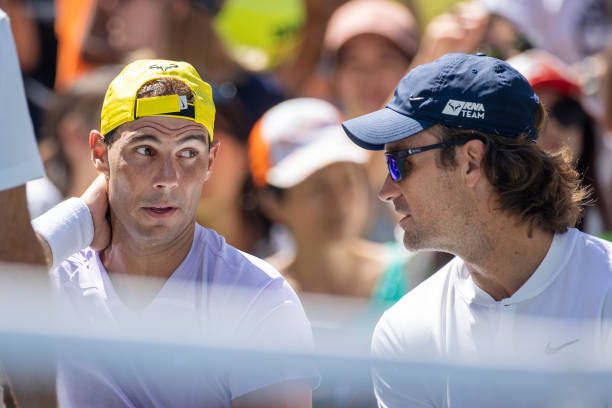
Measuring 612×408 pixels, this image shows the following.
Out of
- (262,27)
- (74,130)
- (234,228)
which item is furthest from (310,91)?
(74,130)

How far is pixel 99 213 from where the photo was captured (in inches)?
138

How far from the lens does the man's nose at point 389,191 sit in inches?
137

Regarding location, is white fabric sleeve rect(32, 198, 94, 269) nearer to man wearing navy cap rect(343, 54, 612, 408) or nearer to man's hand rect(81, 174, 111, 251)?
man's hand rect(81, 174, 111, 251)

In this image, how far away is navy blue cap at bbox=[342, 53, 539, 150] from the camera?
343 cm

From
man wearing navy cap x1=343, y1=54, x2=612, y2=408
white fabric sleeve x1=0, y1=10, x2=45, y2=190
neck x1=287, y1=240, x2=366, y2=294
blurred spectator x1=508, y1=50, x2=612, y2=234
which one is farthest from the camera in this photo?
neck x1=287, y1=240, x2=366, y2=294

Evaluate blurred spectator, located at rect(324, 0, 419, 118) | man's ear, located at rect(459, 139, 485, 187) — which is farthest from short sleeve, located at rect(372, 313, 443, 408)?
blurred spectator, located at rect(324, 0, 419, 118)

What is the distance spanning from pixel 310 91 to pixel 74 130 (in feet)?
3.87

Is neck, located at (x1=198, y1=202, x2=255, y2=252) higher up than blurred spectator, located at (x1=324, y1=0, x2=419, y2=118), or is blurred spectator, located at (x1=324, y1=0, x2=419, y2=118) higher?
blurred spectator, located at (x1=324, y1=0, x2=419, y2=118)

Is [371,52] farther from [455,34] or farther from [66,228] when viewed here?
[66,228]

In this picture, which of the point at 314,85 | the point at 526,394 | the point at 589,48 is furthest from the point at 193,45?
the point at 526,394

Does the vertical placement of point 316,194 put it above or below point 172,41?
below

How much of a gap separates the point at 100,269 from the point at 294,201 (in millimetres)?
1783

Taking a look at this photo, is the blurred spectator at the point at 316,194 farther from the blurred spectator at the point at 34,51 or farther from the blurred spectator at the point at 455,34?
the blurred spectator at the point at 34,51

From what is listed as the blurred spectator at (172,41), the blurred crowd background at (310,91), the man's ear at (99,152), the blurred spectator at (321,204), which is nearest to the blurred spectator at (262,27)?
the blurred crowd background at (310,91)
